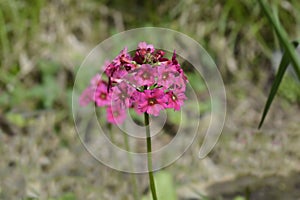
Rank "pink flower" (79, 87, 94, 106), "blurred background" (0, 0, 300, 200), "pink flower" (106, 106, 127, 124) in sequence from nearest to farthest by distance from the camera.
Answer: "pink flower" (106, 106, 127, 124)
"pink flower" (79, 87, 94, 106)
"blurred background" (0, 0, 300, 200)

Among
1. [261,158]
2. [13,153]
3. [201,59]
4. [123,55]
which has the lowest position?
[123,55]

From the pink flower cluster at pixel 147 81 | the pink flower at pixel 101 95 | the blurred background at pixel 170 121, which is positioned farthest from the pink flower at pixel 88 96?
the blurred background at pixel 170 121

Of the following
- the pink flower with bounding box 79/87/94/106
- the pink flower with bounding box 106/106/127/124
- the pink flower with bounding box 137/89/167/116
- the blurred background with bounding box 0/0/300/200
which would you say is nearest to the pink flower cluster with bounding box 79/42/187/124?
the pink flower with bounding box 137/89/167/116

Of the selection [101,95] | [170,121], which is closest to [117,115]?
[101,95]

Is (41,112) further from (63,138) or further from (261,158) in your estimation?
(261,158)

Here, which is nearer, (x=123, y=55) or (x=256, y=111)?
(x=123, y=55)

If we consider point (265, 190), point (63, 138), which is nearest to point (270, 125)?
point (265, 190)

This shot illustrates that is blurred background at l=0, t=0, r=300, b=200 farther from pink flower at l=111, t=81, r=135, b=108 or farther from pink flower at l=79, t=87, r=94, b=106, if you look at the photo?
pink flower at l=111, t=81, r=135, b=108

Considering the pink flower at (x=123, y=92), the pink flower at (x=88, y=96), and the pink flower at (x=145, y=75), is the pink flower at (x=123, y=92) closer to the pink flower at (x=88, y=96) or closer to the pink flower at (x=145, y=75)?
the pink flower at (x=145, y=75)
